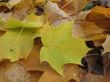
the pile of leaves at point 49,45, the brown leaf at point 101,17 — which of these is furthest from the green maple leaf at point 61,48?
the brown leaf at point 101,17

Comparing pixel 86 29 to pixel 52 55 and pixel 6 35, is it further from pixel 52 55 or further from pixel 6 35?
pixel 6 35

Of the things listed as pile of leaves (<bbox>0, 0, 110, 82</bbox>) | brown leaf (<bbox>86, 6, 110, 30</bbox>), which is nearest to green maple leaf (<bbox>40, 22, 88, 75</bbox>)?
pile of leaves (<bbox>0, 0, 110, 82</bbox>)

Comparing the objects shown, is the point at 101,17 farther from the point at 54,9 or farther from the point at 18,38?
the point at 18,38

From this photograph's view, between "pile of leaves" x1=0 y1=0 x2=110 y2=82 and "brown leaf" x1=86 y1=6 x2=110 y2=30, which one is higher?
"brown leaf" x1=86 y1=6 x2=110 y2=30

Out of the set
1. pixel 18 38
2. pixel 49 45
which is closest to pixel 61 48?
pixel 49 45

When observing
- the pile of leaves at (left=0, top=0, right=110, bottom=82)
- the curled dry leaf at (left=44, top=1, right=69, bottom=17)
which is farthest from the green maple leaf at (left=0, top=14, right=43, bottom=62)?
the curled dry leaf at (left=44, top=1, right=69, bottom=17)

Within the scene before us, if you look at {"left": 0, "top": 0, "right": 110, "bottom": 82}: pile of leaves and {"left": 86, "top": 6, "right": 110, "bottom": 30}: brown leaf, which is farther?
{"left": 86, "top": 6, "right": 110, "bottom": 30}: brown leaf

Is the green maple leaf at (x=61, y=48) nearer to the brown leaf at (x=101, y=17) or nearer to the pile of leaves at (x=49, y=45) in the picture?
the pile of leaves at (x=49, y=45)

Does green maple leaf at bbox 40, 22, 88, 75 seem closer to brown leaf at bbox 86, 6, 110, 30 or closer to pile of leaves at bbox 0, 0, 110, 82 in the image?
pile of leaves at bbox 0, 0, 110, 82
